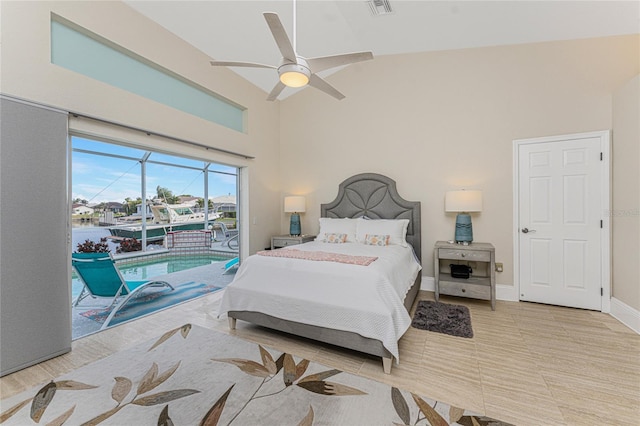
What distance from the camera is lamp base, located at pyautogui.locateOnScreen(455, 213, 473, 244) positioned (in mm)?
3547

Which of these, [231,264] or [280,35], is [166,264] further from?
[280,35]

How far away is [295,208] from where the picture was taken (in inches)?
182

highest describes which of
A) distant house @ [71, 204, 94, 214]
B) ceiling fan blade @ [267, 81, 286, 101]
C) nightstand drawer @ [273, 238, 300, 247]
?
ceiling fan blade @ [267, 81, 286, 101]

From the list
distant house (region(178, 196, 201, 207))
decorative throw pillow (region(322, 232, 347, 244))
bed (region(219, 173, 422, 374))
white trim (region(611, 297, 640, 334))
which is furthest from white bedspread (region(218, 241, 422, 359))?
distant house (region(178, 196, 201, 207))

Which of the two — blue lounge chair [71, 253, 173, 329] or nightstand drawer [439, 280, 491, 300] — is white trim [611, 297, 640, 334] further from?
blue lounge chair [71, 253, 173, 329]

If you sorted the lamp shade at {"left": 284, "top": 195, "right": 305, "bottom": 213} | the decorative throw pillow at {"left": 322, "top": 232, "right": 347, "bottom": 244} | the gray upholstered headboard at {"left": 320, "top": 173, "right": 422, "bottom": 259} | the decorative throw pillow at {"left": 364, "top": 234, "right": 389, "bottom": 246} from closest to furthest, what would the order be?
the decorative throw pillow at {"left": 364, "top": 234, "right": 389, "bottom": 246} < the decorative throw pillow at {"left": 322, "top": 232, "right": 347, "bottom": 244} < the gray upholstered headboard at {"left": 320, "top": 173, "right": 422, "bottom": 259} < the lamp shade at {"left": 284, "top": 195, "right": 305, "bottom": 213}

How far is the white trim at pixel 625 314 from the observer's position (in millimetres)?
2621

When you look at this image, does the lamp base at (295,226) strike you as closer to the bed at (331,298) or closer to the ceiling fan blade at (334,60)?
the bed at (331,298)

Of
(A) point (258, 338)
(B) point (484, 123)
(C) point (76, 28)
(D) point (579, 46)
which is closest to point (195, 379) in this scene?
(A) point (258, 338)

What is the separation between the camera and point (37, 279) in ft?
6.98

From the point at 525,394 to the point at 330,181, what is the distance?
3669 mm

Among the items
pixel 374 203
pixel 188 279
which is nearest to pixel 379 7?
pixel 374 203

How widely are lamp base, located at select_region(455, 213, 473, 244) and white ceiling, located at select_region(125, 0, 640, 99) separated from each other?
2.40 metres

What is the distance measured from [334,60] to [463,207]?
2.55 meters
